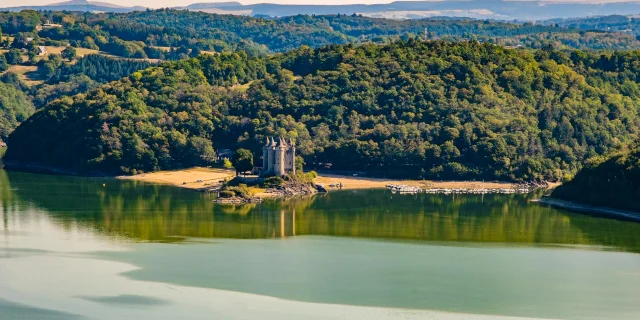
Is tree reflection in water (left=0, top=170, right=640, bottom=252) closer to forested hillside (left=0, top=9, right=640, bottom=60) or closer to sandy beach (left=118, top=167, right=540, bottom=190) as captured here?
sandy beach (left=118, top=167, right=540, bottom=190)

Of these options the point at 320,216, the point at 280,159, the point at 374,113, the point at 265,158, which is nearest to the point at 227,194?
the point at 265,158

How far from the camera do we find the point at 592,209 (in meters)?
66.1

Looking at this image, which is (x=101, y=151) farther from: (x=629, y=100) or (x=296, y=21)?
(x=296, y=21)

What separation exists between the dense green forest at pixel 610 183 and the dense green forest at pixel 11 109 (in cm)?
5634

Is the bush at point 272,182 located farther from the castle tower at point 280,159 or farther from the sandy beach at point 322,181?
the sandy beach at point 322,181

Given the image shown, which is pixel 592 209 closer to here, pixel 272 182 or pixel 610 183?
pixel 610 183

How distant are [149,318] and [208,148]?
4568 centimetres

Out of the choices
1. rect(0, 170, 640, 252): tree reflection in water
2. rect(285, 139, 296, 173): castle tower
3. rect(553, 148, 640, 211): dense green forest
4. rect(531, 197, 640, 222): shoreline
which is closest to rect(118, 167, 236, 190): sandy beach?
rect(0, 170, 640, 252): tree reflection in water

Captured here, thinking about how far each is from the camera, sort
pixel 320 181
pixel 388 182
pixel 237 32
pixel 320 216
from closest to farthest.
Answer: pixel 320 216 → pixel 320 181 → pixel 388 182 → pixel 237 32

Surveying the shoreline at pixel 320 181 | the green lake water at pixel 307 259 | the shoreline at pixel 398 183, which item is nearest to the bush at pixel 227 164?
the shoreline at pixel 320 181

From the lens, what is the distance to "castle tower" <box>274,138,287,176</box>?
73.0m

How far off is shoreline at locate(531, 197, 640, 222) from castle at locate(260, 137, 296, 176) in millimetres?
14235

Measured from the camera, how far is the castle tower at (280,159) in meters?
73.0

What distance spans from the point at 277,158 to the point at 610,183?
1882 cm
